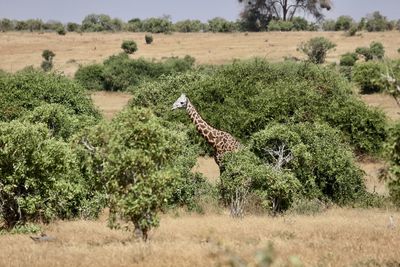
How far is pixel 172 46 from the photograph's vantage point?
82.1 meters

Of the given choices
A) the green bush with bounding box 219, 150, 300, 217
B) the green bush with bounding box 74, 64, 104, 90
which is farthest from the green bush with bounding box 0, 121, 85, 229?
the green bush with bounding box 74, 64, 104, 90

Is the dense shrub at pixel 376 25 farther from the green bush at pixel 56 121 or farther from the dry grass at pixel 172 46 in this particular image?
the green bush at pixel 56 121

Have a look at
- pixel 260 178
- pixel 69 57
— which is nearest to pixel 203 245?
pixel 260 178

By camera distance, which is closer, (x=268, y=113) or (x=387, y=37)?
(x=268, y=113)

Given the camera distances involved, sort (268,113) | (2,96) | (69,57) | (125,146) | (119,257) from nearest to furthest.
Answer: (119,257) → (125,146) → (268,113) → (2,96) → (69,57)

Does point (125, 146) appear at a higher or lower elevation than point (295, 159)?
higher

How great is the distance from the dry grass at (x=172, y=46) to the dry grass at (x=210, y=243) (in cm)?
5089

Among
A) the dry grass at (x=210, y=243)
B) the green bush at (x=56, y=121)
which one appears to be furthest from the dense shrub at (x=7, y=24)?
the dry grass at (x=210, y=243)

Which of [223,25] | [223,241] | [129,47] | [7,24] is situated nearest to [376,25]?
[223,25]

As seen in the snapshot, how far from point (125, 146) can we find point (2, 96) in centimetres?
2006

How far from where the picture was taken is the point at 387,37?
263 feet

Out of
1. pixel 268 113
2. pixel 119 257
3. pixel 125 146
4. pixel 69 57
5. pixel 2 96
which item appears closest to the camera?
pixel 119 257

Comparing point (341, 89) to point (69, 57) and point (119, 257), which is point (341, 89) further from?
point (69, 57)

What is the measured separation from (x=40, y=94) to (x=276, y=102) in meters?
12.3
